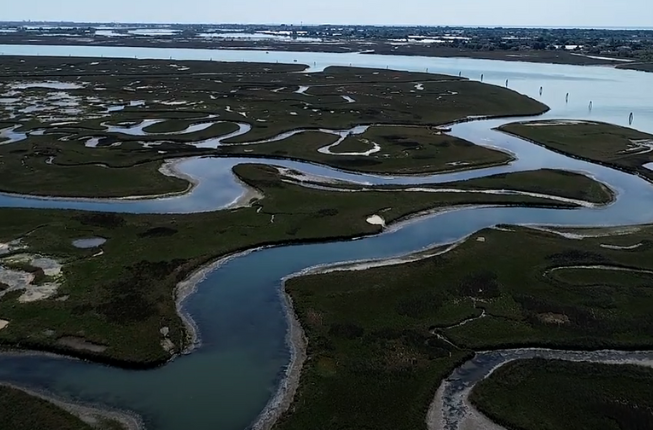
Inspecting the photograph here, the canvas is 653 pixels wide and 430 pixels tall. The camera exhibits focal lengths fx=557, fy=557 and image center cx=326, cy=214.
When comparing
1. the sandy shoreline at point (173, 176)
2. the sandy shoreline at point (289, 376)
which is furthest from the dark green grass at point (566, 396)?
the sandy shoreline at point (173, 176)

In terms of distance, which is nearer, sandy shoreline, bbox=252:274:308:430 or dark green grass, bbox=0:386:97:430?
dark green grass, bbox=0:386:97:430

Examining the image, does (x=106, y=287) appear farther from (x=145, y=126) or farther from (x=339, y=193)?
(x=145, y=126)

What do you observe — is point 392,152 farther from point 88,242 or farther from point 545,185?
point 88,242

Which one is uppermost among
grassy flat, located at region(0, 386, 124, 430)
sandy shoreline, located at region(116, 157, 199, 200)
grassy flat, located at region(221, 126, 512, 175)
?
grassy flat, located at region(221, 126, 512, 175)

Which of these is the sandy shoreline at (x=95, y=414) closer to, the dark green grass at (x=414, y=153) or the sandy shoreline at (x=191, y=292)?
the sandy shoreline at (x=191, y=292)

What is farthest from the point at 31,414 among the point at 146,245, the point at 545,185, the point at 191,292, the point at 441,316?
the point at 545,185

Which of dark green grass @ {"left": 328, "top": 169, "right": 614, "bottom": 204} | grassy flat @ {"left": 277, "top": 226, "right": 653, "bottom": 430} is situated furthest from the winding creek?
dark green grass @ {"left": 328, "top": 169, "right": 614, "bottom": 204}

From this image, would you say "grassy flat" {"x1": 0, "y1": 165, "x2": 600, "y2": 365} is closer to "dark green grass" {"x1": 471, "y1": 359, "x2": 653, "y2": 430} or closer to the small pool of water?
the small pool of water
